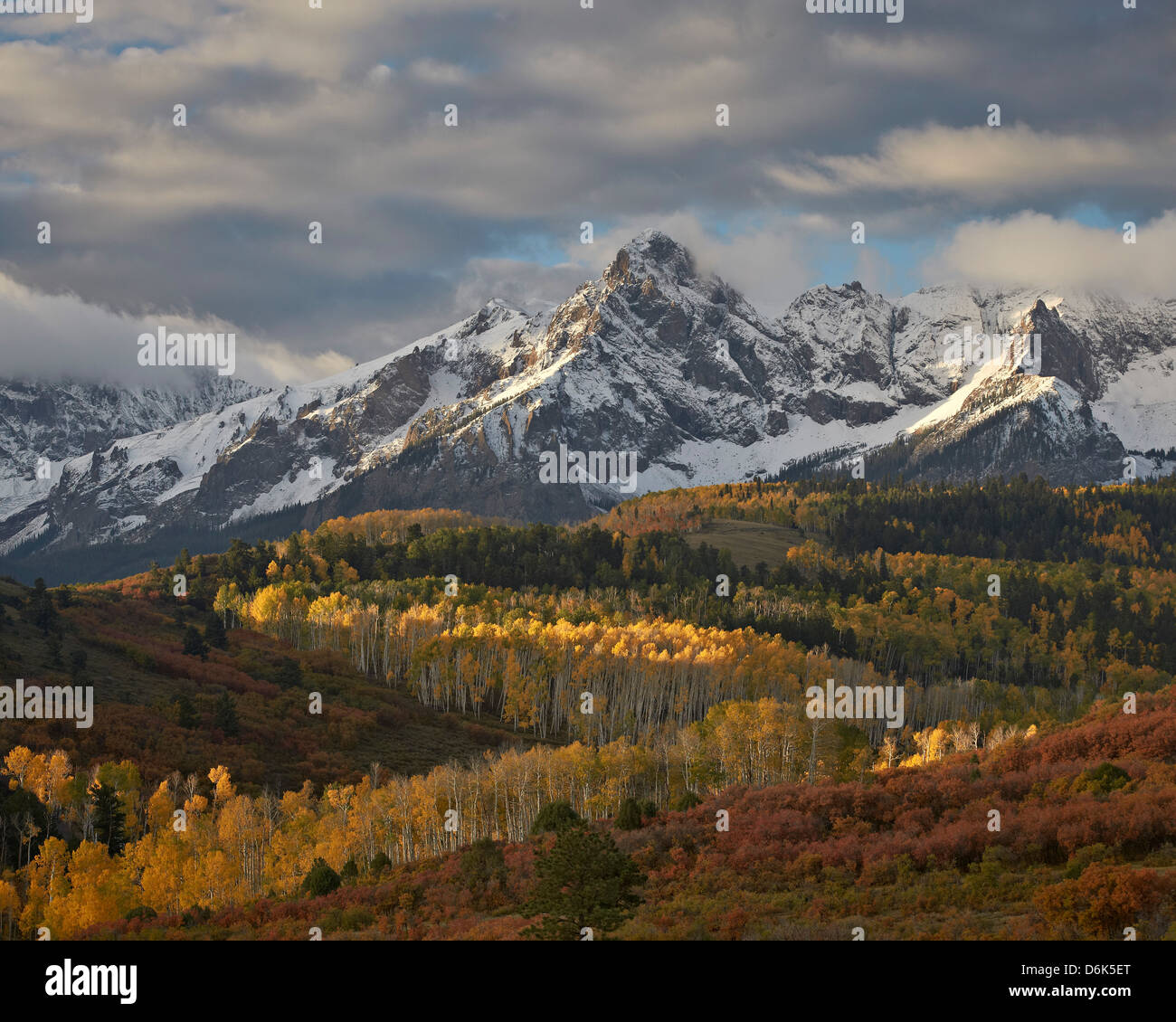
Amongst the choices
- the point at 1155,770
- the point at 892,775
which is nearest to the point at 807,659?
the point at 892,775

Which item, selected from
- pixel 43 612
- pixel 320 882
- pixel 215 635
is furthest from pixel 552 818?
pixel 215 635

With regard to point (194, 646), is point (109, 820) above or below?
below

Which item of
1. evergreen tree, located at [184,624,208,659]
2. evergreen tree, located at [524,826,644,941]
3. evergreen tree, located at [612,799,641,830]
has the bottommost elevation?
evergreen tree, located at [612,799,641,830]

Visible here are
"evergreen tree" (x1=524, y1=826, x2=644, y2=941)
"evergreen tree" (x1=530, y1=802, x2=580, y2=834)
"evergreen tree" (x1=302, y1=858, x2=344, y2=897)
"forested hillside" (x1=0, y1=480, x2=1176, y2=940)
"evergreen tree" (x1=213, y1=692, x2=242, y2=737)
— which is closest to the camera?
"evergreen tree" (x1=524, y1=826, x2=644, y2=941)

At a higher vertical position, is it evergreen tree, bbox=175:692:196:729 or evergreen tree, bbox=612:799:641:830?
evergreen tree, bbox=175:692:196:729

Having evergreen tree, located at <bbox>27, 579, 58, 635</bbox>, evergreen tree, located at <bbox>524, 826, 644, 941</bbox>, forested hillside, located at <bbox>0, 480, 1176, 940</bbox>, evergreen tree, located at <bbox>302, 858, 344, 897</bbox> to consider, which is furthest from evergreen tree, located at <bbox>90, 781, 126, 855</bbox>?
evergreen tree, located at <bbox>27, 579, 58, 635</bbox>

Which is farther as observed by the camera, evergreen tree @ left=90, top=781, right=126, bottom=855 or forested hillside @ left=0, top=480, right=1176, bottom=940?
evergreen tree @ left=90, top=781, right=126, bottom=855

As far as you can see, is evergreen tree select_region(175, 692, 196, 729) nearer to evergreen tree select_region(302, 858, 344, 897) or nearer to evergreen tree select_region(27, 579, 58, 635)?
evergreen tree select_region(27, 579, 58, 635)

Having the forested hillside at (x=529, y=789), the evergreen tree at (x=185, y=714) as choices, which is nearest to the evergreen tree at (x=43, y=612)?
the forested hillside at (x=529, y=789)

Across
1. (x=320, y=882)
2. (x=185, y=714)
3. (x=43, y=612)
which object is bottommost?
(x=320, y=882)

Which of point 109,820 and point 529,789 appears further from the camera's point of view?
point 529,789

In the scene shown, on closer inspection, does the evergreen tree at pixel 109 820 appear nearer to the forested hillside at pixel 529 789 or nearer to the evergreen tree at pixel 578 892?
the forested hillside at pixel 529 789

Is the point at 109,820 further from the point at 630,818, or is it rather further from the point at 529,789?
the point at 630,818
